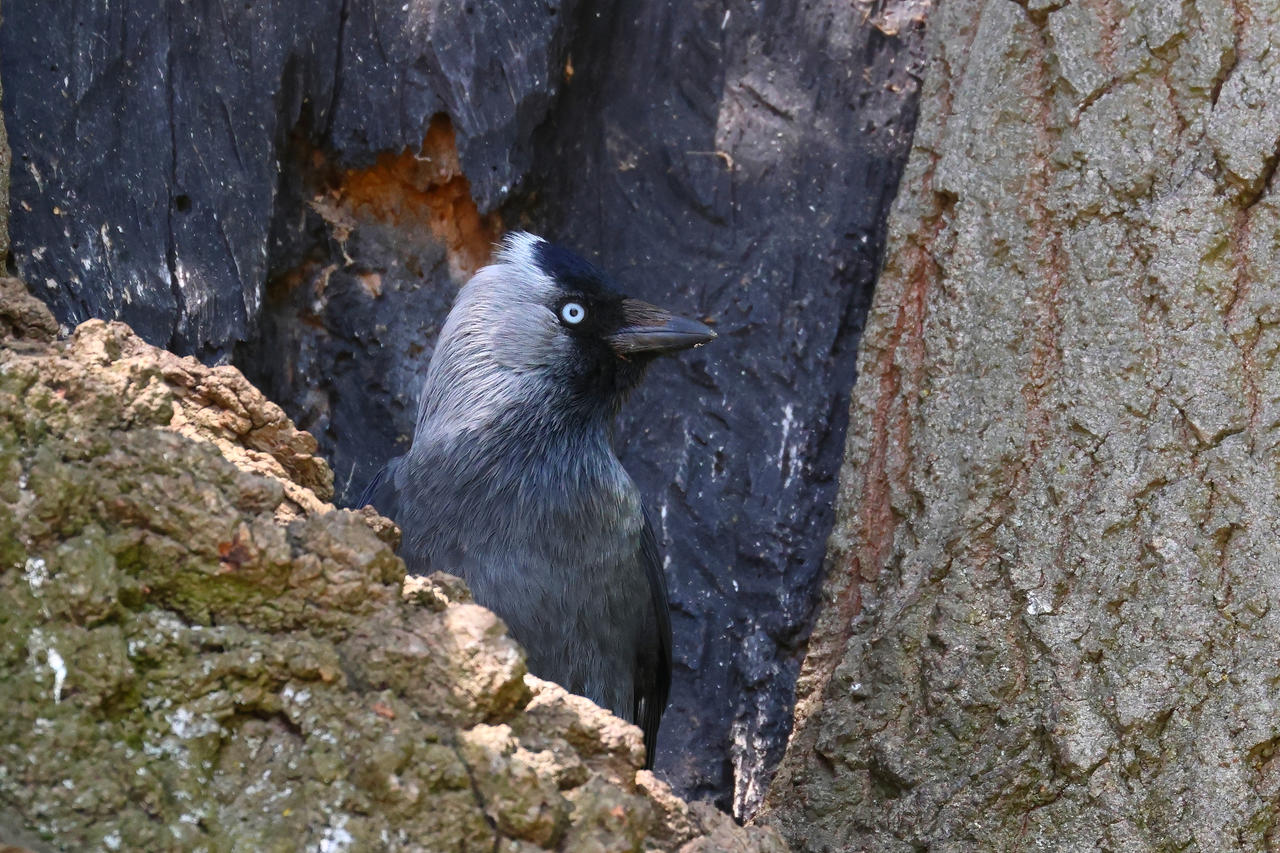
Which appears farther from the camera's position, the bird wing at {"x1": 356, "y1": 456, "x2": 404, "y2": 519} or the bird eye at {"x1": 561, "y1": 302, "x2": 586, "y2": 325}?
the bird eye at {"x1": 561, "y1": 302, "x2": 586, "y2": 325}

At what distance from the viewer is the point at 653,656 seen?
469 centimetres

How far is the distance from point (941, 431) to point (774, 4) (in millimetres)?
1807

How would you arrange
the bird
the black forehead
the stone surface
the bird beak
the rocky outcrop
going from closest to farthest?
the rocky outcrop < the bird < the stone surface < the bird beak < the black forehead

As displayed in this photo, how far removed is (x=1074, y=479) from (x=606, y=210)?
2112 mm

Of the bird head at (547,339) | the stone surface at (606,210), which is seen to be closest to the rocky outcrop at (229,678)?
the stone surface at (606,210)

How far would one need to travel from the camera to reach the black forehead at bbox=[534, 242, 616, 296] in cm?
477

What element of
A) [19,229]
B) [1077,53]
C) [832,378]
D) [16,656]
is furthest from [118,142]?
[1077,53]

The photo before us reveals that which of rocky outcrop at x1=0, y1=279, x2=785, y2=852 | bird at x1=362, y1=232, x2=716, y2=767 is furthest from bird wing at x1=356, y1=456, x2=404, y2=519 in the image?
rocky outcrop at x1=0, y1=279, x2=785, y2=852

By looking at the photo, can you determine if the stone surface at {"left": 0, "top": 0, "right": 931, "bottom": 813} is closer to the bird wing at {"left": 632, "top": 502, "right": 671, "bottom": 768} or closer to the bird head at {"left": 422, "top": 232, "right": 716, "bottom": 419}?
the bird wing at {"left": 632, "top": 502, "right": 671, "bottom": 768}

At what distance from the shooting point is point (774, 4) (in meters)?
5.06

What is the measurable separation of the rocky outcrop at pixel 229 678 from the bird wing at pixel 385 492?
1457 mm

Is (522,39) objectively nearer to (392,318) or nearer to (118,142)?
(392,318)

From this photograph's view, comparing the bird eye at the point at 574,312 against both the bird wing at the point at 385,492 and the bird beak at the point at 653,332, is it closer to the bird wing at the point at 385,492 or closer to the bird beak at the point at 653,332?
the bird beak at the point at 653,332

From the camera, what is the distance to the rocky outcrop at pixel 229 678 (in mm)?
2557
